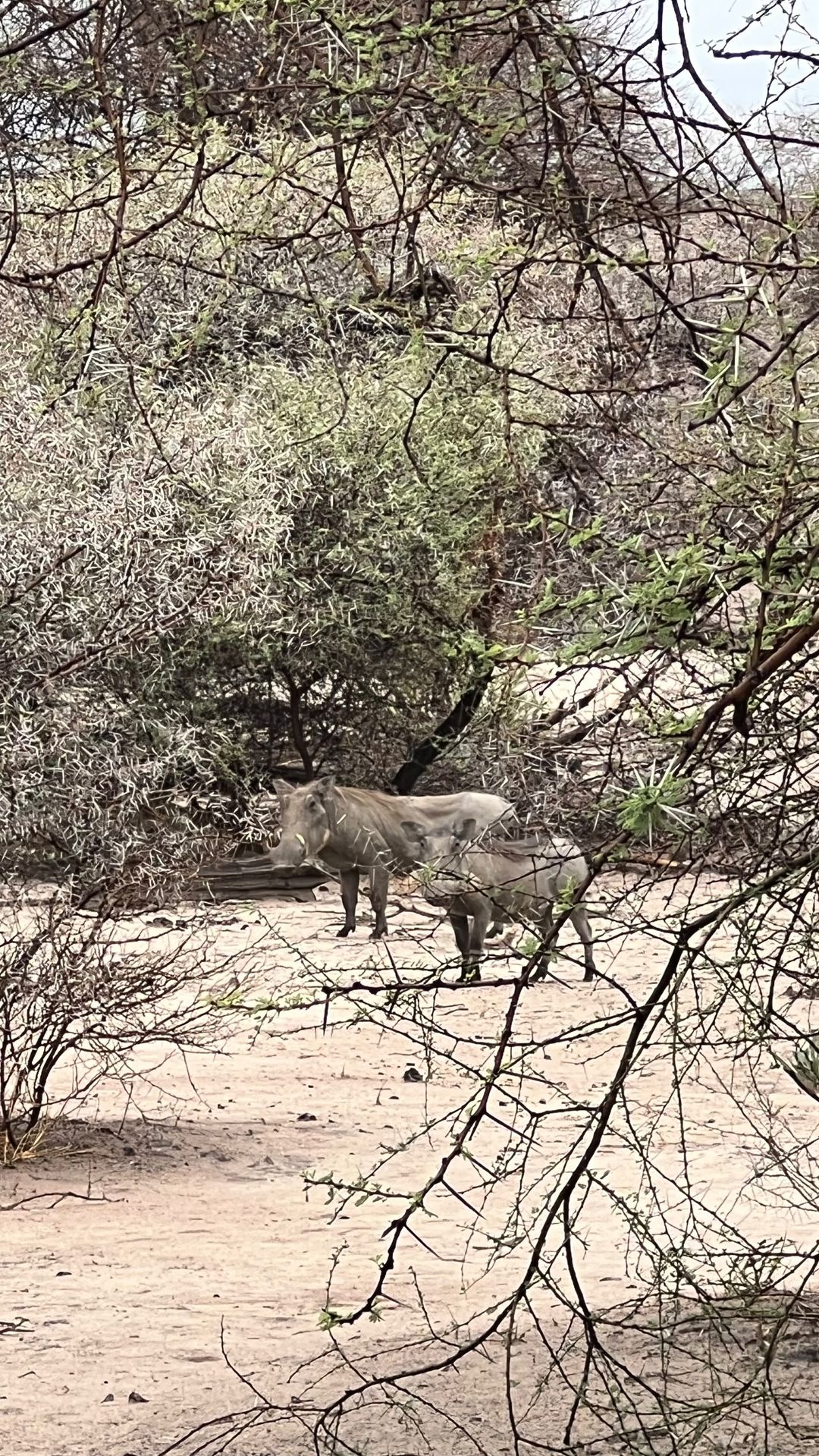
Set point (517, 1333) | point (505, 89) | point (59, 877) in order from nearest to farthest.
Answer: point (505, 89) < point (517, 1333) < point (59, 877)

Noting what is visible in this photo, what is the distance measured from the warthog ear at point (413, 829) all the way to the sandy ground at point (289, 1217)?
1.68 meters

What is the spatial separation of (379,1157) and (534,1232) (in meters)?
0.89

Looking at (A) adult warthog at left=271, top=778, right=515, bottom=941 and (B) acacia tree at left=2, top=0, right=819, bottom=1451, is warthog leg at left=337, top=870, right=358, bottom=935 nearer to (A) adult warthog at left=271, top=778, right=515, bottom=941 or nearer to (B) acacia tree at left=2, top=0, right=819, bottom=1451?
(A) adult warthog at left=271, top=778, right=515, bottom=941

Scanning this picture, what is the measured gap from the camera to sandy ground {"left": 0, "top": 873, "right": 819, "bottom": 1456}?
466 cm

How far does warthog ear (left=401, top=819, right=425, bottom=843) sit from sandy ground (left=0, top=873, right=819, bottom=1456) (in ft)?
5.51

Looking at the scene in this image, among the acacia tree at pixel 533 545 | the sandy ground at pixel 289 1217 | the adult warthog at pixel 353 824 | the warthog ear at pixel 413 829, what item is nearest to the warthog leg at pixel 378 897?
the adult warthog at pixel 353 824

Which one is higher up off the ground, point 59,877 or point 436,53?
point 436,53

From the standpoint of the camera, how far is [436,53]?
2.96 meters

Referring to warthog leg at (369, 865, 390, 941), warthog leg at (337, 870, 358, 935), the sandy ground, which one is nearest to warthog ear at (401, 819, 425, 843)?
warthog leg at (369, 865, 390, 941)

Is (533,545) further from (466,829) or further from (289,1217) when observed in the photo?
(466,829)

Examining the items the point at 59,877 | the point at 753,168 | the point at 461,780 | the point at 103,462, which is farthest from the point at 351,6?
the point at 461,780

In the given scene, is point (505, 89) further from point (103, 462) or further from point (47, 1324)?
point (103, 462)

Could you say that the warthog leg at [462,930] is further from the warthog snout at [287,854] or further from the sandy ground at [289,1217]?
the warthog snout at [287,854]

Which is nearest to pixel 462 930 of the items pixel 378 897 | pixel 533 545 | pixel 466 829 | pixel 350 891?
pixel 466 829
